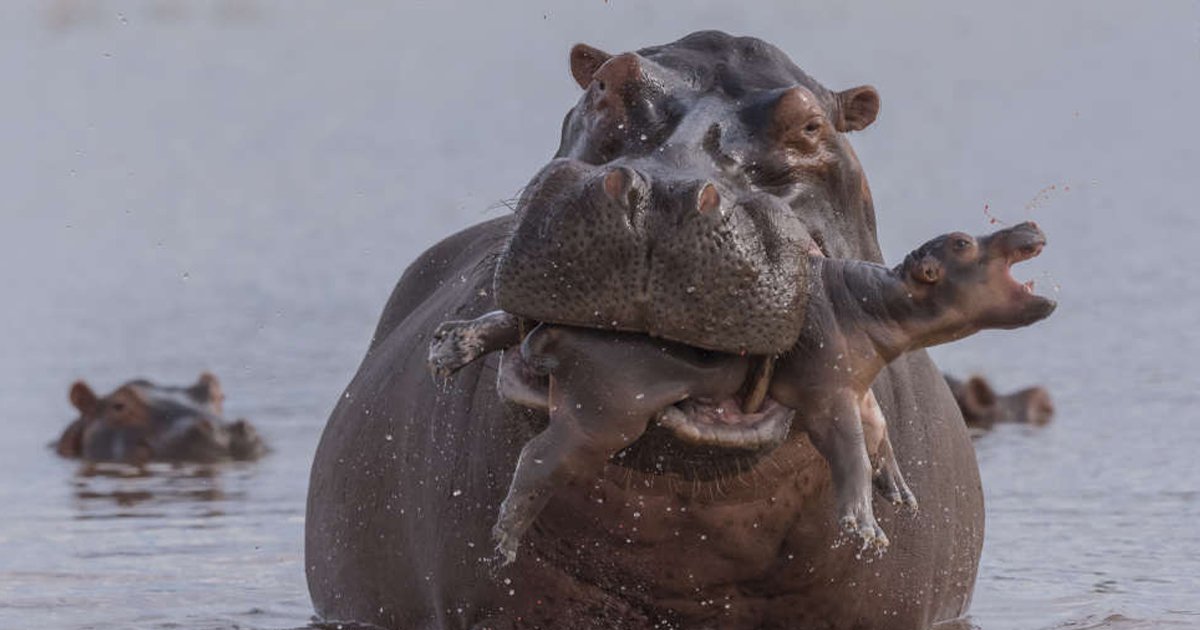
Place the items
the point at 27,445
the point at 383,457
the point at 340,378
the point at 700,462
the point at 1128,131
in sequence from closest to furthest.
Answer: the point at 700,462
the point at 383,457
the point at 27,445
the point at 340,378
the point at 1128,131

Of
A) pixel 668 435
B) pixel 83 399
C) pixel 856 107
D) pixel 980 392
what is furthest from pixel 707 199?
pixel 83 399

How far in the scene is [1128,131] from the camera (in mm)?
22797

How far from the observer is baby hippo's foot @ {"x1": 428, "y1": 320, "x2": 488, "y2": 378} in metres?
4.32

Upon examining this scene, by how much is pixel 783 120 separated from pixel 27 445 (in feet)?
23.9

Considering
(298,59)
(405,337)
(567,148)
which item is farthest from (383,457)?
(298,59)

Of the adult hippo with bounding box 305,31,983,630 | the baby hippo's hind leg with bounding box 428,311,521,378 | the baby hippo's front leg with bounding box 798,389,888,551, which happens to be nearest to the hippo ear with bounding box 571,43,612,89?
the adult hippo with bounding box 305,31,983,630

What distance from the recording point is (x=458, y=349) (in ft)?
14.2

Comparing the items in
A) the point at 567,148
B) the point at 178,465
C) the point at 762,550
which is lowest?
the point at 178,465

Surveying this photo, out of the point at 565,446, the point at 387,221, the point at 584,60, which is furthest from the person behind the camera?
the point at 387,221

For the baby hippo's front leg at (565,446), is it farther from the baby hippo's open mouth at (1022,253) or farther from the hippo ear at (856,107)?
the hippo ear at (856,107)

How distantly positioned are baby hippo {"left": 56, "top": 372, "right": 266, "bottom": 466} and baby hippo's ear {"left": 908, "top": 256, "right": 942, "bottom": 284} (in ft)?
22.2

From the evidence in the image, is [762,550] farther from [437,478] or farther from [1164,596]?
[1164,596]

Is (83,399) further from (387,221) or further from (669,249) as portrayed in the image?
(387,221)

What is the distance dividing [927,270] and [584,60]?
1729 mm
